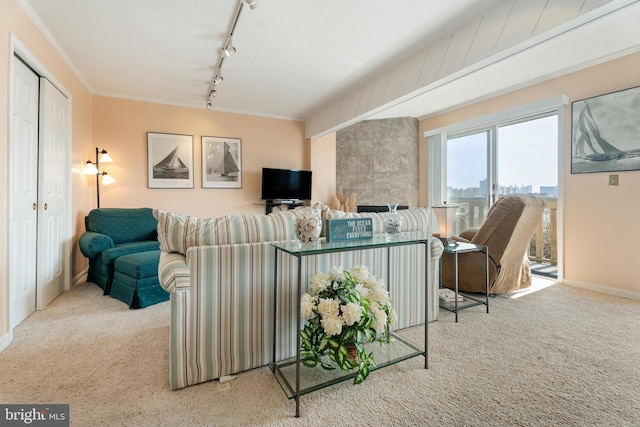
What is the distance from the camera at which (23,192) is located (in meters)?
2.44

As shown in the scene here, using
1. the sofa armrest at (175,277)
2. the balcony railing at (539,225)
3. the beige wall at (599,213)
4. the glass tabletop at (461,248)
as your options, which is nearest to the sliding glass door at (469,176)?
the balcony railing at (539,225)

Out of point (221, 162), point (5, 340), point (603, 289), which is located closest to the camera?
point (5, 340)

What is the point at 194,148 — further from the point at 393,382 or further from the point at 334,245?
the point at 393,382

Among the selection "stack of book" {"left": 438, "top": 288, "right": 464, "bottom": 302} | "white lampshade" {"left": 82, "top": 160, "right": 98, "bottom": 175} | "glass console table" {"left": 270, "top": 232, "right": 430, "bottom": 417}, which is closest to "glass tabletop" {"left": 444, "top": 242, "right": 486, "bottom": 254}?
"stack of book" {"left": 438, "top": 288, "right": 464, "bottom": 302}

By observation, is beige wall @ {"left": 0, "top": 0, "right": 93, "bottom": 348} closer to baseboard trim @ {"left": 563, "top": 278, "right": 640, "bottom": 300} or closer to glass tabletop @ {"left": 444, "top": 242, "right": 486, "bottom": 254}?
glass tabletop @ {"left": 444, "top": 242, "right": 486, "bottom": 254}

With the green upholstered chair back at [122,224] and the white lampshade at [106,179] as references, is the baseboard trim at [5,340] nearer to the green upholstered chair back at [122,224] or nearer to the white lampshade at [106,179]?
the green upholstered chair back at [122,224]

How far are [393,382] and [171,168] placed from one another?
445 cm

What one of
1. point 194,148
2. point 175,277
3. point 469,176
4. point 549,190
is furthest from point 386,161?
point 175,277

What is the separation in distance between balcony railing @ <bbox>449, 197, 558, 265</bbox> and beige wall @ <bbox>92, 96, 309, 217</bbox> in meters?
2.95

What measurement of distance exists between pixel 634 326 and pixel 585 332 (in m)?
0.49

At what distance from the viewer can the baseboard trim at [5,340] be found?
1.99 m

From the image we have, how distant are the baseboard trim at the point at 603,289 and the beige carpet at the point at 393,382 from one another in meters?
0.87

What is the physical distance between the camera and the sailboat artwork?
4648 mm

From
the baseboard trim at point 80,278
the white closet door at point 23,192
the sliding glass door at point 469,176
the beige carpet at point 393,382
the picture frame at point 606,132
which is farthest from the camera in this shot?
the sliding glass door at point 469,176
